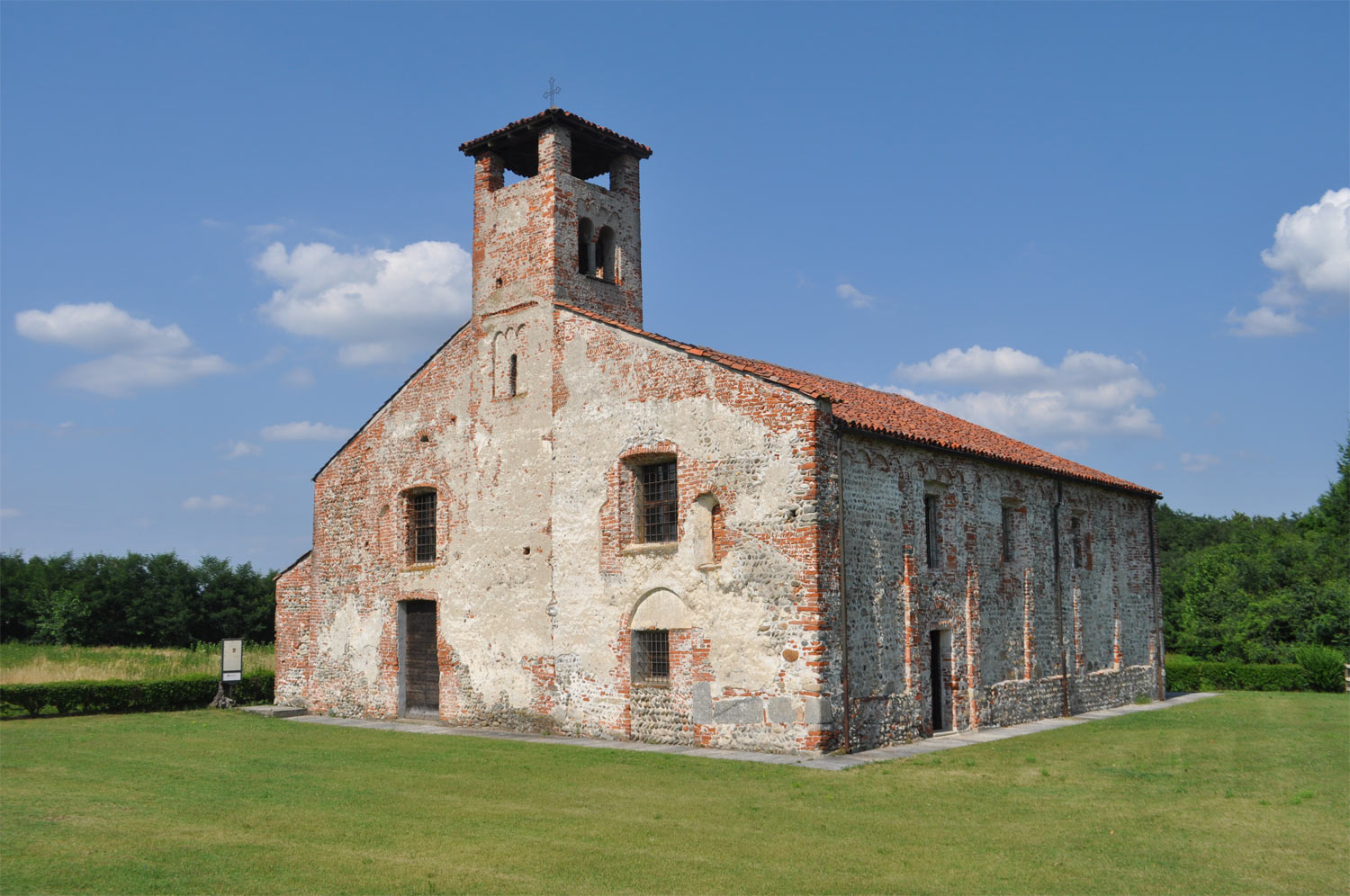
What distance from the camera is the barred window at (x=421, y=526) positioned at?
2159 centimetres

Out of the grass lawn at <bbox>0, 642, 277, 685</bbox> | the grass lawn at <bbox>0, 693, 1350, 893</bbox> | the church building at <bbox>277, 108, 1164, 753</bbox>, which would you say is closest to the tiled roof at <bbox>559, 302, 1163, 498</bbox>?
the church building at <bbox>277, 108, 1164, 753</bbox>

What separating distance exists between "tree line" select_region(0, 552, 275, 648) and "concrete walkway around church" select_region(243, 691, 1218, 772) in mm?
27077

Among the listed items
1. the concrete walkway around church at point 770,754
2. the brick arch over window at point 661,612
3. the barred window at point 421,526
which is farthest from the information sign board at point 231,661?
the brick arch over window at point 661,612

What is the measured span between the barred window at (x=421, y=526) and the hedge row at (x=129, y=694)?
660cm

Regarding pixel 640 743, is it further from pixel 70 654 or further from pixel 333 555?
pixel 70 654

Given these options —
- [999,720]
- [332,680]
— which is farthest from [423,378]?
[999,720]

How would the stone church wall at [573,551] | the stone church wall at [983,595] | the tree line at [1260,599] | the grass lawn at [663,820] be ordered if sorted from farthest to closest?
1. the tree line at [1260,599]
2. the stone church wall at [983,595]
3. the stone church wall at [573,551]
4. the grass lawn at [663,820]

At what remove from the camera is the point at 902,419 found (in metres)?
19.4

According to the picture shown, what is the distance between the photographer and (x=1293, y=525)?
2044 inches

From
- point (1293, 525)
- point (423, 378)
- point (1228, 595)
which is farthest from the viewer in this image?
point (1293, 525)

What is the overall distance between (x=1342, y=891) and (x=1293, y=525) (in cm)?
5197

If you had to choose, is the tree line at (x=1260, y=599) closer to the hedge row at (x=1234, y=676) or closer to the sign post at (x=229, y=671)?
the hedge row at (x=1234, y=676)

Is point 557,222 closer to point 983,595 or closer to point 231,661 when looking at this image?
point 983,595

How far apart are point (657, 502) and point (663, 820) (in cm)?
753
